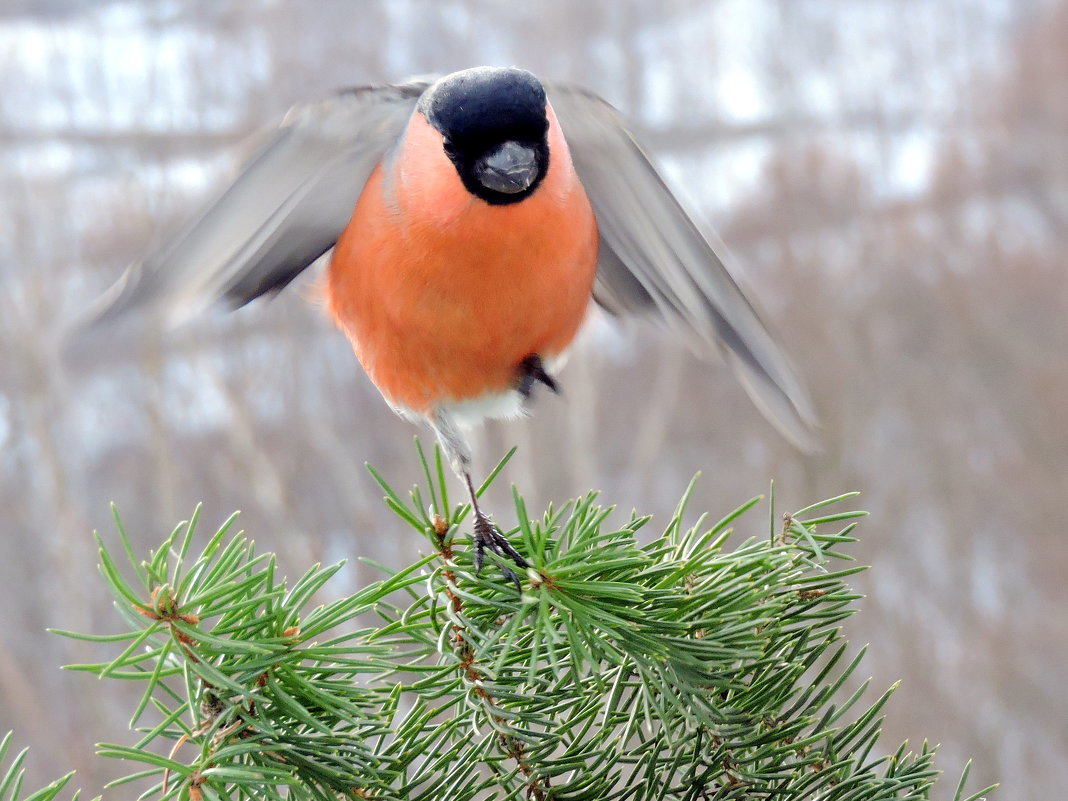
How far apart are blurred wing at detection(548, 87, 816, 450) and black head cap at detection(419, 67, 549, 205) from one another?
12cm

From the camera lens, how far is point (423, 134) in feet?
2.06

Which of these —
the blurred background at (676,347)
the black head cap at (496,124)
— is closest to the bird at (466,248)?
the black head cap at (496,124)

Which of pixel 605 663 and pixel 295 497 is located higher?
pixel 295 497

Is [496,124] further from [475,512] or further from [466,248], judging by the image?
[475,512]

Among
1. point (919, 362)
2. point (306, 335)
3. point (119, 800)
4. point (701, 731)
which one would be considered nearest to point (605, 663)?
point (701, 731)

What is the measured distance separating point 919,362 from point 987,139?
1.81ft

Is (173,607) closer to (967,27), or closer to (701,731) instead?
(701,731)

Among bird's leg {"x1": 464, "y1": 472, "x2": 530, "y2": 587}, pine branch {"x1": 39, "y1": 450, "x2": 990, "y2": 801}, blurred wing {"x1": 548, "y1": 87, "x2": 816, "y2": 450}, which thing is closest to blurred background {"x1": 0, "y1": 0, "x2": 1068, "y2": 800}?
blurred wing {"x1": 548, "y1": 87, "x2": 816, "y2": 450}

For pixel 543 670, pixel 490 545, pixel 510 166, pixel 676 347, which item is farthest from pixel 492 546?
pixel 676 347

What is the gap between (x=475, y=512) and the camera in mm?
638

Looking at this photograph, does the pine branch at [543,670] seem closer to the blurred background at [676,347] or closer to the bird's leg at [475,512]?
the bird's leg at [475,512]

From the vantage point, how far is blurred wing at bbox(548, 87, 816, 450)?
677 mm

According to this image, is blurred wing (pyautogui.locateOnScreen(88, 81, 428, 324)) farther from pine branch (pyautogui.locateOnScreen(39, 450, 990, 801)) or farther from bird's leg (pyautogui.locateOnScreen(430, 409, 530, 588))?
pine branch (pyautogui.locateOnScreen(39, 450, 990, 801))

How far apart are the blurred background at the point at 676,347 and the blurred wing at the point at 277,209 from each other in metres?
1.42
